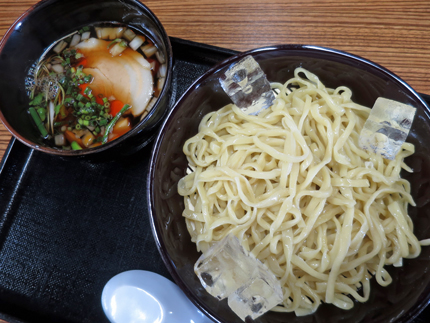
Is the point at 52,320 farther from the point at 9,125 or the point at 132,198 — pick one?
the point at 9,125

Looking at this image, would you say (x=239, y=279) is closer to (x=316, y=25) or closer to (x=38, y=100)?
(x=38, y=100)

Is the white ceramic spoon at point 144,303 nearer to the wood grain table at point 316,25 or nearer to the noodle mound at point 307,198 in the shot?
the noodle mound at point 307,198

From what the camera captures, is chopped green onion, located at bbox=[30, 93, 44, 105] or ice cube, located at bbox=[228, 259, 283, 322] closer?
ice cube, located at bbox=[228, 259, 283, 322]

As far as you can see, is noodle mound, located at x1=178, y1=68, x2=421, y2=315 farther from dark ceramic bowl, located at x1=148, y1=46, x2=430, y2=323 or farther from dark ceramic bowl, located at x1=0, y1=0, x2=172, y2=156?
dark ceramic bowl, located at x1=0, y1=0, x2=172, y2=156

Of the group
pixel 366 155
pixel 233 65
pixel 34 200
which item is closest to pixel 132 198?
pixel 34 200

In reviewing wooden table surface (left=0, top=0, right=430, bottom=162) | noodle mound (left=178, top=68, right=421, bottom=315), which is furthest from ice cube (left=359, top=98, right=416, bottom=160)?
wooden table surface (left=0, top=0, right=430, bottom=162)

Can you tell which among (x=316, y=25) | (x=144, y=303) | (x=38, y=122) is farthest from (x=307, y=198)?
(x=38, y=122)
